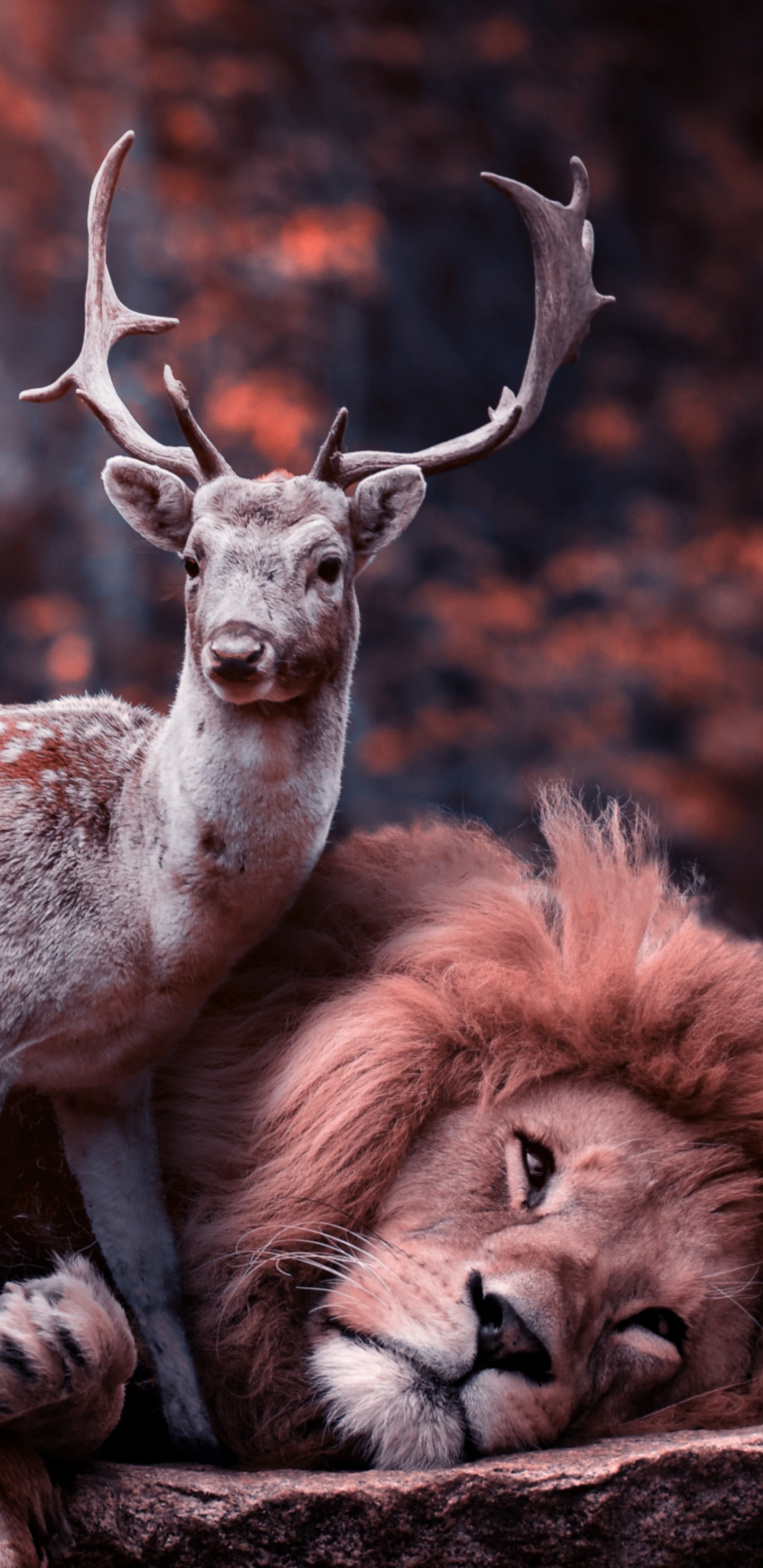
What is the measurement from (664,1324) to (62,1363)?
0.31 meters

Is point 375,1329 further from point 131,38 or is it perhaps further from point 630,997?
point 131,38

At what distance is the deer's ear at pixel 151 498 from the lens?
616 mm

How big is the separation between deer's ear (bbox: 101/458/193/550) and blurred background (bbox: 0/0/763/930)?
235 millimetres

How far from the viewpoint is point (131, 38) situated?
35.4 inches

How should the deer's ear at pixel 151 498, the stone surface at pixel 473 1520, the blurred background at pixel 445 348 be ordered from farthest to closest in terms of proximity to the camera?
the blurred background at pixel 445 348 → the deer's ear at pixel 151 498 → the stone surface at pixel 473 1520

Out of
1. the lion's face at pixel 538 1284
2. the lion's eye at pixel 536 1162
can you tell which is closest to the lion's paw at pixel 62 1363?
the lion's face at pixel 538 1284

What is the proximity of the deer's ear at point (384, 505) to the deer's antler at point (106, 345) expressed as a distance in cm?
9

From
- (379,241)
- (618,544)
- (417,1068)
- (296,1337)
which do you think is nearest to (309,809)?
(417,1068)

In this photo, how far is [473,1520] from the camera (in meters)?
0.51

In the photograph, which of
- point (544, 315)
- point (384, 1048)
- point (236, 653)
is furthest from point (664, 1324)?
point (544, 315)

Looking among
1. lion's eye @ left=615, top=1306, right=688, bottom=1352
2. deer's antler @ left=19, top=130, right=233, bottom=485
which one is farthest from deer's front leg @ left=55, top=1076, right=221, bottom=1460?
deer's antler @ left=19, top=130, right=233, bottom=485

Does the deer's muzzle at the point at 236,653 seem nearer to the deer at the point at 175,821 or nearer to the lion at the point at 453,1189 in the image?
the deer at the point at 175,821

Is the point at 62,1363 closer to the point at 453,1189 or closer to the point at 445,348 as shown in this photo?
the point at 453,1189

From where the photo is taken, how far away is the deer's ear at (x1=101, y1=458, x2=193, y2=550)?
0.62 m
